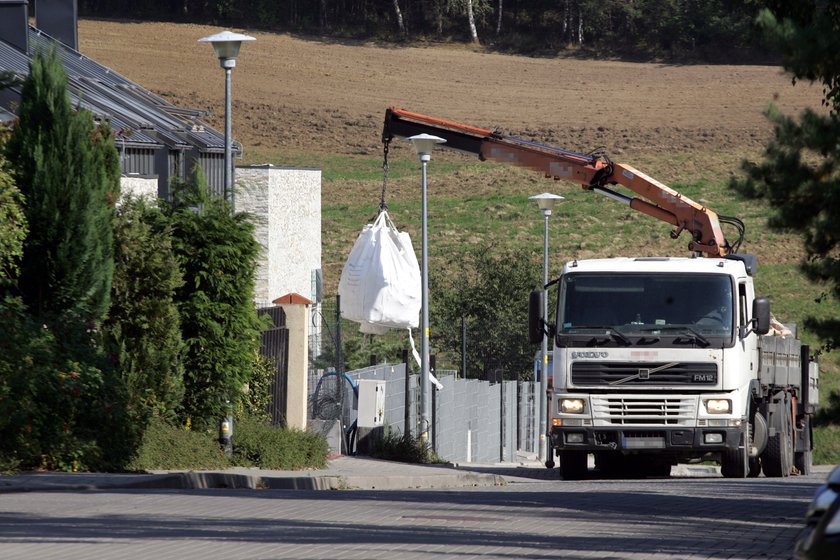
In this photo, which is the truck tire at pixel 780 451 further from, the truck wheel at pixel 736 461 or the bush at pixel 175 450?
the bush at pixel 175 450

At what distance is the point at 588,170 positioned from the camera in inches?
1144

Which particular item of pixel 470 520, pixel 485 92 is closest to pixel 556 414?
pixel 470 520

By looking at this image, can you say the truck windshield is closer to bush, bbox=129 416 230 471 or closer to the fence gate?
bush, bbox=129 416 230 471

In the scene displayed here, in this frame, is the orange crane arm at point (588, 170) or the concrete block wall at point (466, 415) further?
the concrete block wall at point (466, 415)

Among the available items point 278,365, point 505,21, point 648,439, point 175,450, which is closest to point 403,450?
point 278,365

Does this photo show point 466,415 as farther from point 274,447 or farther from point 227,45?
point 227,45

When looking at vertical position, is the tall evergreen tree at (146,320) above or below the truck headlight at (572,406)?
above

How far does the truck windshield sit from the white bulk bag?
10.6m

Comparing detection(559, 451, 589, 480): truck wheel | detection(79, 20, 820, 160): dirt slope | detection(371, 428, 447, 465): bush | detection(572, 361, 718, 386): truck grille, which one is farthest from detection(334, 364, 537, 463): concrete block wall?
detection(79, 20, 820, 160): dirt slope

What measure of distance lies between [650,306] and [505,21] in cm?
8512

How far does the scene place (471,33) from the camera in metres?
99.8

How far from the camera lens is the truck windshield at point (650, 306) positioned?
19.9m

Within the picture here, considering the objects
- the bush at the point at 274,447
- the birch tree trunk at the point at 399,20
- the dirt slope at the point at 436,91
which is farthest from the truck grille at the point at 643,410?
the birch tree trunk at the point at 399,20

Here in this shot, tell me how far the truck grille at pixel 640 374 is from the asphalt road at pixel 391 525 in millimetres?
3185
